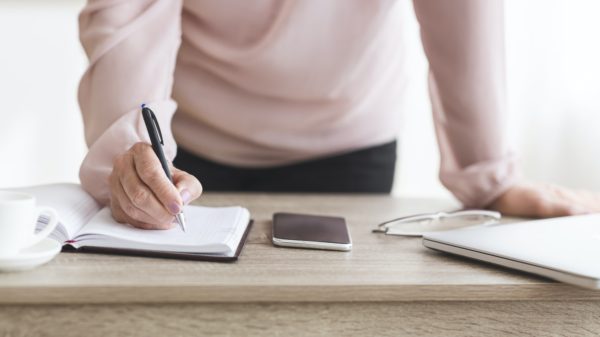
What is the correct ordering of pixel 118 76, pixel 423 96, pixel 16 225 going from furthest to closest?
pixel 423 96 < pixel 118 76 < pixel 16 225

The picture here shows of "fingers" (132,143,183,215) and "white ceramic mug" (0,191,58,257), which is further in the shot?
"fingers" (132,143,183,215)

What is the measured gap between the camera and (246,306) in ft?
A: 2.24

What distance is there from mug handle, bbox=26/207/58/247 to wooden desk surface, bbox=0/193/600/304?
0.03 m

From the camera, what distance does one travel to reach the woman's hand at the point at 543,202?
113 cm

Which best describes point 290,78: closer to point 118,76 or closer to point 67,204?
point 118,76

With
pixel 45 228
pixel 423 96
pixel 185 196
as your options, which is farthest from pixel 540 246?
pixel 423 96

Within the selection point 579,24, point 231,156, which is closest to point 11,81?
point 231,156

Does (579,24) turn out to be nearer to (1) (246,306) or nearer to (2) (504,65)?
(2) (504,65)

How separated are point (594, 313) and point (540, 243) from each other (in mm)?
95

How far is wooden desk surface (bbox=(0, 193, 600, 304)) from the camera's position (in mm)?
654

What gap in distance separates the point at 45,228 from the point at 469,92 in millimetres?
723

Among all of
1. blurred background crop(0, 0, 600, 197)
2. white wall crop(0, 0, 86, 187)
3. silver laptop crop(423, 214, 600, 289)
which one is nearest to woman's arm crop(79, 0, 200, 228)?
silver laptop crop(423, 214, 600, 289)

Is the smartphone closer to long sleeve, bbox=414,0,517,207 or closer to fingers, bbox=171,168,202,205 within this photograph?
fingers, bbox=171,168,202,205

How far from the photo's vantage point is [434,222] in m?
1.06
